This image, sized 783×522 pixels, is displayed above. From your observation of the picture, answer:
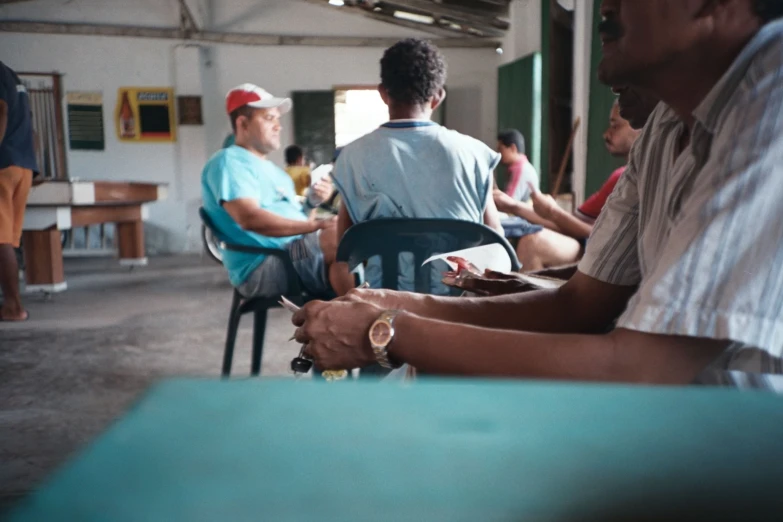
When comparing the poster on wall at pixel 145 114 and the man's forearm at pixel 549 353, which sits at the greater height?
→ the poster on wall at pixel 145 114

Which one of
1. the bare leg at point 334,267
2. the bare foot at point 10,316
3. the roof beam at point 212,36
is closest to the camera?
the bare leg at point 334,267

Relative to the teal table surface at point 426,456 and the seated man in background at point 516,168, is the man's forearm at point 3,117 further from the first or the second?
the teal table surface at point 426,456

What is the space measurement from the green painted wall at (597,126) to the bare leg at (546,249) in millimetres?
1371

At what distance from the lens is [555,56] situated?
677 cm

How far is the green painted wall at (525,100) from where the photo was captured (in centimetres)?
737

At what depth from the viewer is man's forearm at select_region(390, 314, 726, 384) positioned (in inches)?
32.4

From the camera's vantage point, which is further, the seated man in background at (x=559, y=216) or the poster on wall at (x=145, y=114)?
the poster on wall at (x=145, y=114)

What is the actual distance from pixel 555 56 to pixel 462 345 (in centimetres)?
632

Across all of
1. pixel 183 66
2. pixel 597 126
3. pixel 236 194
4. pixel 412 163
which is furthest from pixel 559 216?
pixel 183 66

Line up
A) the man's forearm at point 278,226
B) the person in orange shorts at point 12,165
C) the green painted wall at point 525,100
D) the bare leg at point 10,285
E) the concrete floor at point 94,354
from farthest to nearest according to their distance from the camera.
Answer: the green painted wall at point 525,100, the bare leg at point 10,285, the person in orange shorts at point 12,165, the man's forearm at point 278,226, the concrete floor at point 94,354

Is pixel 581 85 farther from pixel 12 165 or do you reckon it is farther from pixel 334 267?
pixel 12 165

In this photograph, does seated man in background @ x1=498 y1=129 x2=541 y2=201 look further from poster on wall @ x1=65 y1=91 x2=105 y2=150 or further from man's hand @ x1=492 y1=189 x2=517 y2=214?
poster on wall @ x1=65 y1=91 x2=105 y2=150

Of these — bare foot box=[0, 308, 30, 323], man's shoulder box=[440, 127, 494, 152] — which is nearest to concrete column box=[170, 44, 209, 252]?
bare foot box=[0, 308, 30, 323]

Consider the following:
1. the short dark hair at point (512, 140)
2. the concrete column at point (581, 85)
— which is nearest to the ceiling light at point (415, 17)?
the short dark hair at point (512, 140)
